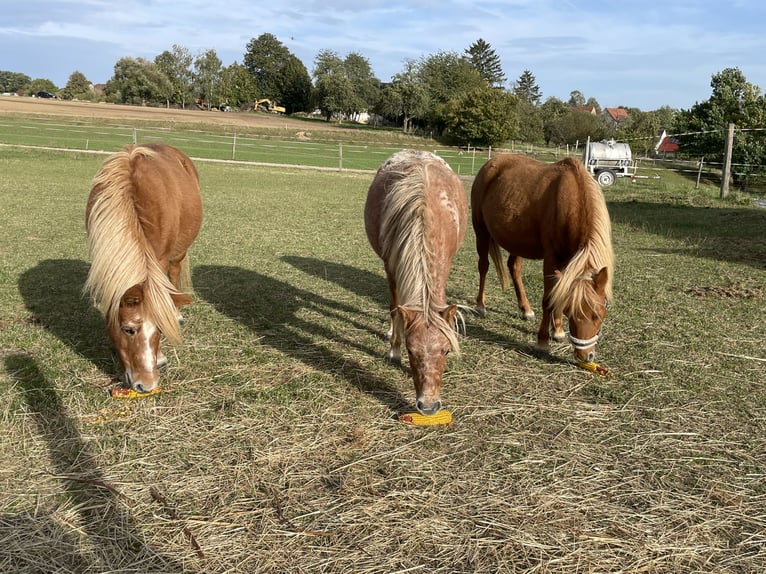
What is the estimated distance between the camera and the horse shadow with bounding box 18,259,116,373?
15.7 ft

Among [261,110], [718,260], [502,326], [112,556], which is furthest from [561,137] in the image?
[112,556]

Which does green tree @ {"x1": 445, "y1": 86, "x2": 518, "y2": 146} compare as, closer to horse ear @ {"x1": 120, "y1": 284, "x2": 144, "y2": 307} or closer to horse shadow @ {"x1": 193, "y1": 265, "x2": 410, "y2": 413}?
horse shadow @ {"x1": 193, "y1": 265, "x2": 410, "y2": 413}

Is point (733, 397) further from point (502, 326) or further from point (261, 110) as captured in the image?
point (261, 110)

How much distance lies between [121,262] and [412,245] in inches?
79.9

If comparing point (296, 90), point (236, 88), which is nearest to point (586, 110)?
point (296, 90)

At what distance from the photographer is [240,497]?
2.89m

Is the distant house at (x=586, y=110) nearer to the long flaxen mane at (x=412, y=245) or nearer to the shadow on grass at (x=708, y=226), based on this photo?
the shadow on grass at (x=708, y=226)

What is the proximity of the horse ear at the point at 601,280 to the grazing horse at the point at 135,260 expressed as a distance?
3098 mm

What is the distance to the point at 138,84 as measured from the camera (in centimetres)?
7475

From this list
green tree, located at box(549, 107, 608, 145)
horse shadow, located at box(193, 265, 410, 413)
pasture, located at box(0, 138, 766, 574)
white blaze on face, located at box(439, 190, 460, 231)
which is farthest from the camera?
green tree, located at box(549, 107, 608, 145)

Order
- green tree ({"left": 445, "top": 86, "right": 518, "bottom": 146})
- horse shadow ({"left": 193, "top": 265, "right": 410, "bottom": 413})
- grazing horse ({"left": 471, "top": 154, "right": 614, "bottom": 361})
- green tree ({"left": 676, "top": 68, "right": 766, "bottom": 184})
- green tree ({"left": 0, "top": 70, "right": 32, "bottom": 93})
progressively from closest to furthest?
grazing horse ({"left": 471, "top": 154, "right": 614, "bottom": 361}), horse shadow ({"left": 193, "top": 265, "right": 410, "bottom": 413}), green tree ({"left": 676, "top": 68, "right": 766, "bottom": 184}), green tree ({"left": 445, "top": 86, "right": 518, "bottom": 146}), green tree ({"left": 0, "top": 70, "right": 32, "bottom": 93})

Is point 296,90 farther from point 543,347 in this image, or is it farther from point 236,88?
point 543,347

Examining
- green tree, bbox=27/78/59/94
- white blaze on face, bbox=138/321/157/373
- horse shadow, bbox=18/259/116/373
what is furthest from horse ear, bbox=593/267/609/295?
green tree, bbox=27/78/59/94

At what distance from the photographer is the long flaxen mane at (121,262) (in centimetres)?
365
